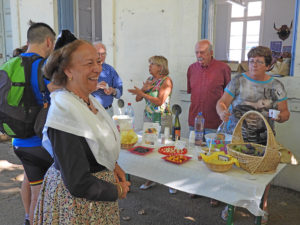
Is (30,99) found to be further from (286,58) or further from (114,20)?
(114,20)

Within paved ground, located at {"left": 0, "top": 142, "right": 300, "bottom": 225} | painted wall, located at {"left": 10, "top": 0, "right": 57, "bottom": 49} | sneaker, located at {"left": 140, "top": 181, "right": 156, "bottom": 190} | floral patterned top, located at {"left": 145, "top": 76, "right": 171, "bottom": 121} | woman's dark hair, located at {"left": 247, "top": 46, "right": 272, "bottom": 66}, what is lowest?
paved ground, located at {"left": 0, "top": 142, "right": 300, "bottom": 225}

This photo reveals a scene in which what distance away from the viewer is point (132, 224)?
2.73 meters

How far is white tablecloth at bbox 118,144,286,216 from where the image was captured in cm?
182

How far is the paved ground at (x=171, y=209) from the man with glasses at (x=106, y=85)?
3.91ft

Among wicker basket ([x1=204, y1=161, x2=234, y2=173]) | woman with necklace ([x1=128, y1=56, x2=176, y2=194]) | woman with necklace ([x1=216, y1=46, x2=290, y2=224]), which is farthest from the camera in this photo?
woman with necklace ([x1=128, y1=56, x2=176, y2=194])

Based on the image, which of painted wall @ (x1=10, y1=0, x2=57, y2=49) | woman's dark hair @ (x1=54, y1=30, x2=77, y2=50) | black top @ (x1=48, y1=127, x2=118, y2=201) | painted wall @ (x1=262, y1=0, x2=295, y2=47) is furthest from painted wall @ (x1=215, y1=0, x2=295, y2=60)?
black top @ (x1=48, y1=127, x2=118, y2=201)

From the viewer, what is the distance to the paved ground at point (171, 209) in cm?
279

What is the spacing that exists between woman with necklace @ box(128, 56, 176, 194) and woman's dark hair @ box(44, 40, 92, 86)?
1.96 meters

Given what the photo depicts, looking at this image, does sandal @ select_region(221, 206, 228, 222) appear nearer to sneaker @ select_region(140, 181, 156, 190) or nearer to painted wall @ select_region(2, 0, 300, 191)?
sneaker @ select_region(140, 181, 156, 190)

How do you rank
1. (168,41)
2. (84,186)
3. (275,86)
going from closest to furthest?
(84,186) < (275,86) < (168,41)

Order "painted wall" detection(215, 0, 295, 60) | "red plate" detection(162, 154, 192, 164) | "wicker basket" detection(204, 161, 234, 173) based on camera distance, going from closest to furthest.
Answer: "wicker basket" detection(204, 161, 234, 173) → "red plate" detection(162, 154, 192, 164) → "painted wall" detection(215, 0, 295, 60)

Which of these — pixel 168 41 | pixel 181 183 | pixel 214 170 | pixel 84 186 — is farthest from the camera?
pixel 168 41

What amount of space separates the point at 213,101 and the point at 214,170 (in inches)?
52.5

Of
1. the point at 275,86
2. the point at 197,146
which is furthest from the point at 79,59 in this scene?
the point at 275,86
